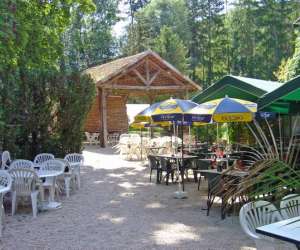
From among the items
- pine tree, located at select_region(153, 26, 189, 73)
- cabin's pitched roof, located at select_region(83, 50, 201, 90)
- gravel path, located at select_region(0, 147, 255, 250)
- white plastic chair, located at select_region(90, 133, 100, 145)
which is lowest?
gravel path, located at select_region(0, 147, 255, 250)

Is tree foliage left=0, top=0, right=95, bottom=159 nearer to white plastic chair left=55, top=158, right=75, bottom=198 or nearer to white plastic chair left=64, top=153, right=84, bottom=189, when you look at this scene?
white plastic chair left=64, top=153, right=84, bottom=189

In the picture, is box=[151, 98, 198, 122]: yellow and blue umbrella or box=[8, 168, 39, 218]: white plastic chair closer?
box=[8, 168, 39, 218]: white plastic chair

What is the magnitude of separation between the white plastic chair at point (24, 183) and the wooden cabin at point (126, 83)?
37.5 ft

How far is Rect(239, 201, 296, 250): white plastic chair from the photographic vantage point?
3.13m

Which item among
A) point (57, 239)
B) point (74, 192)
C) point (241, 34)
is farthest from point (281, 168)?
point (241, 34)

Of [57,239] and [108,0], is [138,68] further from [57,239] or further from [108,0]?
Result: [108,0]

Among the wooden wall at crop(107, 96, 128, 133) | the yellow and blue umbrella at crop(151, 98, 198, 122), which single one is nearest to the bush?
the yellow and blue umbrella at crop(151, 98, 198, 122)

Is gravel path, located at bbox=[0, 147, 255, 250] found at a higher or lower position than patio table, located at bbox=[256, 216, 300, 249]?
lower

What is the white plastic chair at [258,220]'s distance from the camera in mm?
3129

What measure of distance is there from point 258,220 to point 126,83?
18248mm

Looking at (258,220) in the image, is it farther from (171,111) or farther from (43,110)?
(43,110)

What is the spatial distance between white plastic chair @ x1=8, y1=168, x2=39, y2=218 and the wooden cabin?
37.5 feet

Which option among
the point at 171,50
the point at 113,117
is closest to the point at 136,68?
the point at 113,117

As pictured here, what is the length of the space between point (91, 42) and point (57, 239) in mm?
34351
